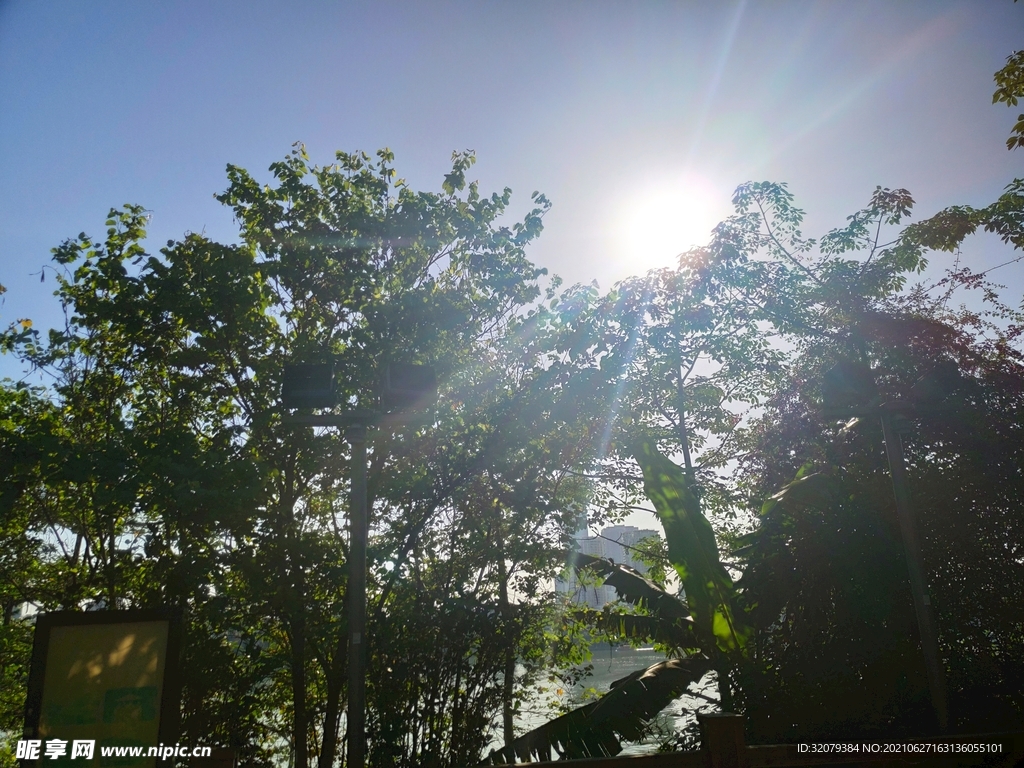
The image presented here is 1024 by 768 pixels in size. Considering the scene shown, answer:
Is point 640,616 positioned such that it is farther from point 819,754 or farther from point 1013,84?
point 1013,84

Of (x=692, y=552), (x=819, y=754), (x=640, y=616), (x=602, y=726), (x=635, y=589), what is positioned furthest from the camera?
(x=640, y=616)

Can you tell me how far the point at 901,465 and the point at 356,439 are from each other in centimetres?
516

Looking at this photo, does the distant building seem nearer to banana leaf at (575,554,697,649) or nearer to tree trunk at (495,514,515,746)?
banana leaf at (575,554,697,649)

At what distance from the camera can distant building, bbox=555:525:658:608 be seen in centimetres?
853

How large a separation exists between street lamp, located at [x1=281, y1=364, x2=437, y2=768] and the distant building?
3875mm

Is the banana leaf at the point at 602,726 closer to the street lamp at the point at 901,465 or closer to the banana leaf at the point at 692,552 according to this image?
the banana leaf at the point at 692,552

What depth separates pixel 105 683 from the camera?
462cm

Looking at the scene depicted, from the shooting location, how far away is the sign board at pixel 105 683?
457cm

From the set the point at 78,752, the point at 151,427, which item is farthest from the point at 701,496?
the point at 78,752

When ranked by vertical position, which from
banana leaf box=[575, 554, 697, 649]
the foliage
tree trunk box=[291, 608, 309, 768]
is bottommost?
tree trunk box=[291, 608, 309, 768]

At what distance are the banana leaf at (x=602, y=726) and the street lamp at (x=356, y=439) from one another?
1609 millimetres

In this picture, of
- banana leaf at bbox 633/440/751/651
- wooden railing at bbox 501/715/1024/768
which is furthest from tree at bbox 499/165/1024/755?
wooden railing at bbox 501/715/1024/768

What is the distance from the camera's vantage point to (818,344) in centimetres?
977

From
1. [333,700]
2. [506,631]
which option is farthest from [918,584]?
[333,700]
